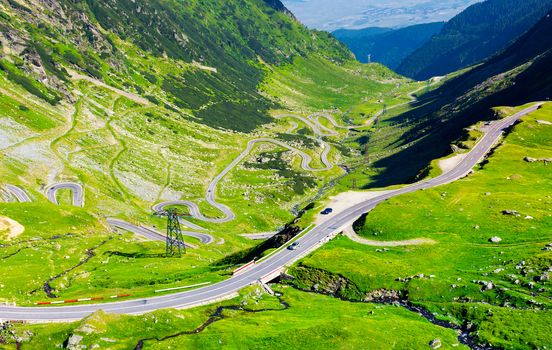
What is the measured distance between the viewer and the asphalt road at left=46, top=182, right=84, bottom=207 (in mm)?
184275

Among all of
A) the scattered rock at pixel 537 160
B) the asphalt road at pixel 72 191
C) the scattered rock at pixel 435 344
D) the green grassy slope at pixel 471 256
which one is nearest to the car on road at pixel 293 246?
the green grassy slope at pixel 471 256

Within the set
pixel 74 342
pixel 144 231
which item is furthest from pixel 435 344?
pixel 144 231

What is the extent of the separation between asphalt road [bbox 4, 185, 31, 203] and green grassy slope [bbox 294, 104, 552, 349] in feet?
381

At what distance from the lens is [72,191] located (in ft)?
634

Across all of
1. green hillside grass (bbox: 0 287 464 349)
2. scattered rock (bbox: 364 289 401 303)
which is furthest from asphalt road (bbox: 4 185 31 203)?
scattered rock (bbox: 364 289 401 303)

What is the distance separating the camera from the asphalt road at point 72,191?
184m

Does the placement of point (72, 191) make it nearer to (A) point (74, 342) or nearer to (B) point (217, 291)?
(B) point (217, 291)

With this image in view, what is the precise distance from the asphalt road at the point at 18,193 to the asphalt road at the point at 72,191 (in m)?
11.5

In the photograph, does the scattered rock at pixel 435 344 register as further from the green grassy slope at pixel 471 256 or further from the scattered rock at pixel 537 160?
the scattered rock at pixel 537 160

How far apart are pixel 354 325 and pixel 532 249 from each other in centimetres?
4193

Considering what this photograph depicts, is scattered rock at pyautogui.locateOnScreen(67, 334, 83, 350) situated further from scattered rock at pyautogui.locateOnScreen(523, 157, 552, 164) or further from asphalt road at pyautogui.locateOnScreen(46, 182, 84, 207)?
scattered rock at pyautogui.locateOnScreen(523, 157, 552, 164)

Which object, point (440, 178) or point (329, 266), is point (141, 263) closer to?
point (329, 266)

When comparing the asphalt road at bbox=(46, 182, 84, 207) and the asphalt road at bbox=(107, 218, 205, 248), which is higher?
the asphalt road at bbox=(46, 182, 84, 207)

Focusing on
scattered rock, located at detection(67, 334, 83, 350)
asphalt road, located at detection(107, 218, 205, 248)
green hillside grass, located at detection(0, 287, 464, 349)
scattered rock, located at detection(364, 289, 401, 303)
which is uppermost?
asphalt road, located at detection(107, 218, 205, 248)
